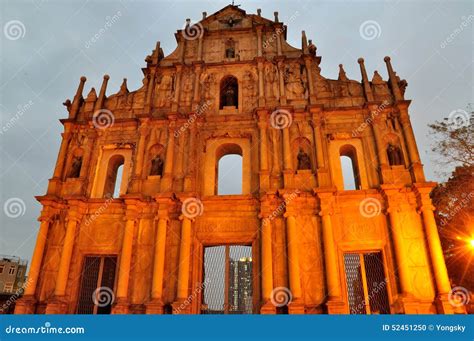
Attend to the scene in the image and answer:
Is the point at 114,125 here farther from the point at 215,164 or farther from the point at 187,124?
the point at 215,164

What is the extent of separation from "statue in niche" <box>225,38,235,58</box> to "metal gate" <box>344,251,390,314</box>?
11.8 meters

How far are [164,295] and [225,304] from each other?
7.38 ft

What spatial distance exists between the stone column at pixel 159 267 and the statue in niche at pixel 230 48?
9.63 metres

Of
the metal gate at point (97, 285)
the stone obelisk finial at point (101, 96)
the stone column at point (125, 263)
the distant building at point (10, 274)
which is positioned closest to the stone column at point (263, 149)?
the stone column at point (125, 263)

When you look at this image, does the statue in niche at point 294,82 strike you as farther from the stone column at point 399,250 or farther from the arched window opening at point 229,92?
the stone column at point 399,250

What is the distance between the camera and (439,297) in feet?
39.0

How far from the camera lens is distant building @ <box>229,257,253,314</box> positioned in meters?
13.4

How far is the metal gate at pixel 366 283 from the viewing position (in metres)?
12.8
